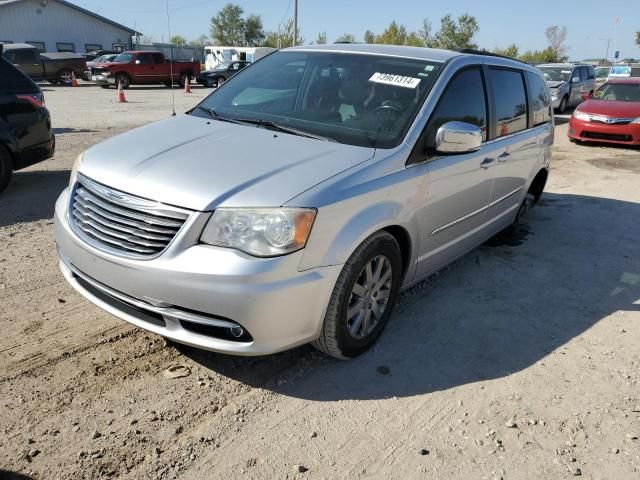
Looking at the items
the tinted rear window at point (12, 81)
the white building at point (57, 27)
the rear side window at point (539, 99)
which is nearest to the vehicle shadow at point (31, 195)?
the tinted rear window at point (12, 81)

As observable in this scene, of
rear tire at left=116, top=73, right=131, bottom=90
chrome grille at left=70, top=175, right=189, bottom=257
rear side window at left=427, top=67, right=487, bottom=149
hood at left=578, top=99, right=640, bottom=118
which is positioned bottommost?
rear tire at left=116, top=73, right=131, bottom=90

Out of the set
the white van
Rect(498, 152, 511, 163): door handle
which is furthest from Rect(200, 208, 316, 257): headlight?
the white van

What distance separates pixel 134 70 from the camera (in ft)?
89.8

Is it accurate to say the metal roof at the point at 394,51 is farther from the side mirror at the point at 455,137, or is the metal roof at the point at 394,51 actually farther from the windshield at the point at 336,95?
the side mirror at the point at 455,137

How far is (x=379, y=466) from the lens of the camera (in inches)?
98.7

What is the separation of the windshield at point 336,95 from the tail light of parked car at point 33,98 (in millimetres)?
3302

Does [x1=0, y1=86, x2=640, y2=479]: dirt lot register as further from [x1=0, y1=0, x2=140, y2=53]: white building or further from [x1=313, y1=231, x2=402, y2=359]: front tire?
[x1=0, y1=0, x2=140, y2=53]: white building

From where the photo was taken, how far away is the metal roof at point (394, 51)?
12.9 ft

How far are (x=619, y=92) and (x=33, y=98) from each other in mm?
12342

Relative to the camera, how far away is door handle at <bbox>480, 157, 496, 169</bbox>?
4121 mm

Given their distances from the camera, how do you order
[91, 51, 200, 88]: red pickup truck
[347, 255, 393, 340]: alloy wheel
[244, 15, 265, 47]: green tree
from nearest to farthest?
[347, 255, 393, 340]: alloy wheel
[91, 51, 200, 88]: red pickup truck
[244, 15, 265, 47]: green tree

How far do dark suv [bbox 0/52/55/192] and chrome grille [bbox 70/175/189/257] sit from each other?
3.85 m

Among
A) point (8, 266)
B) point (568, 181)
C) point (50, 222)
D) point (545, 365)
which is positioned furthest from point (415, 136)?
point (568, 181)

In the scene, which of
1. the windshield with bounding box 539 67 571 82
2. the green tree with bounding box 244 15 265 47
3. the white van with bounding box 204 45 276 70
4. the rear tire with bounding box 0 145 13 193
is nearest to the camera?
the rear tire with bounding box 0 145 13 193
